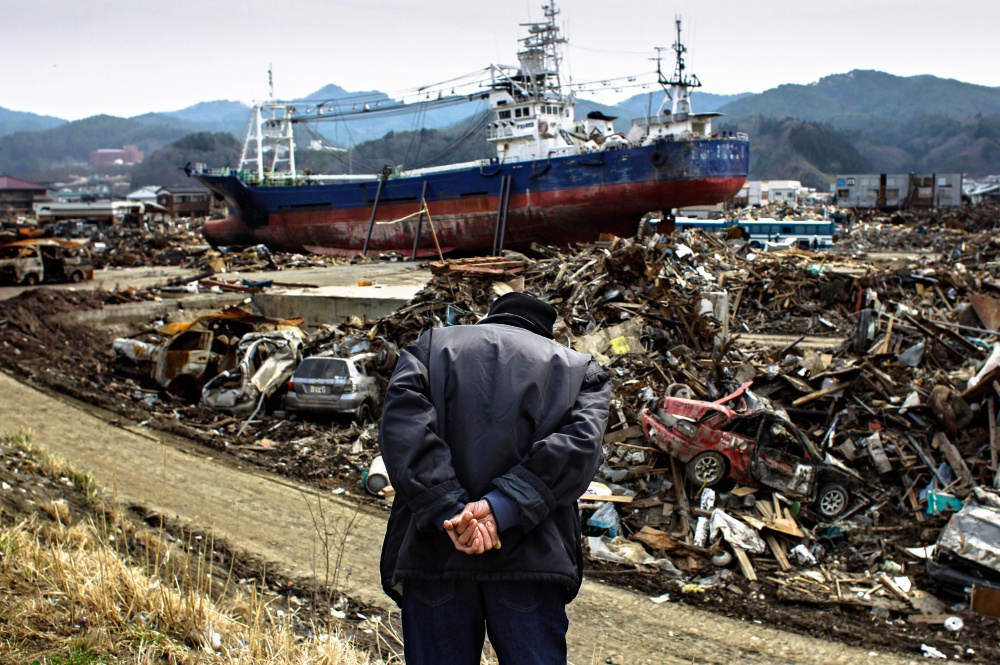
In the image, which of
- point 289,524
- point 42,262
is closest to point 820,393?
point 289,524

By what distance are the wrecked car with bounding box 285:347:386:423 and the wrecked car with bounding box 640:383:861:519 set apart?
500 centimetres

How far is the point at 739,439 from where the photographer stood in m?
8.55

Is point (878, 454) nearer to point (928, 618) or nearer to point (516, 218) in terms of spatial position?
point (928, 618)

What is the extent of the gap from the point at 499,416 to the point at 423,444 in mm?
288

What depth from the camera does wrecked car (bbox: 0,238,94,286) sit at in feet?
80.5

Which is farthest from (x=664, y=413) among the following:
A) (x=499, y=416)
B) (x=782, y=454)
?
(x=499, y=416)

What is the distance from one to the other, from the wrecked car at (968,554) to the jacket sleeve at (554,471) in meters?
5.53

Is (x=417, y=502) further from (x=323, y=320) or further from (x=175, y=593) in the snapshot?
(x=323, y=320)

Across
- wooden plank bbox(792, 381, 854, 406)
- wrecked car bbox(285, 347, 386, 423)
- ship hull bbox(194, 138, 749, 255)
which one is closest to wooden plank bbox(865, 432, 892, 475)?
wooden plank bbox(792, 381, 854, 406)

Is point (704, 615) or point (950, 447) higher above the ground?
point (950, 447)

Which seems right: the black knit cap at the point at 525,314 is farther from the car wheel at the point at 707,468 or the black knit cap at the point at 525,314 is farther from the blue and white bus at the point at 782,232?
the blue and white bus at the point at 782,232

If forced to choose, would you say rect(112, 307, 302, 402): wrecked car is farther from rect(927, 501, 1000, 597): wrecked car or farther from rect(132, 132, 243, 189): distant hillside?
rect(132, 132, 243, 189): distant hillside

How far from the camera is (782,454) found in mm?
8438

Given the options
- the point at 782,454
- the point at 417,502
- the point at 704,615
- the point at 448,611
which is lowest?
the point at 704,615
